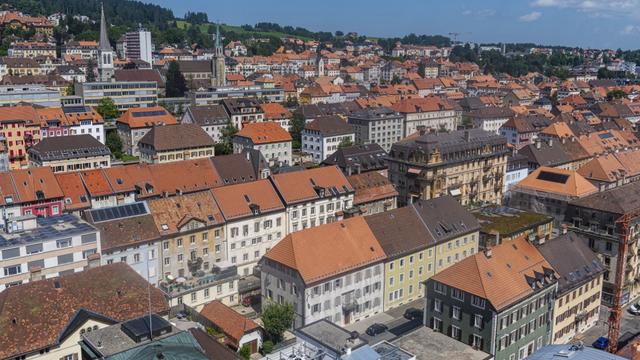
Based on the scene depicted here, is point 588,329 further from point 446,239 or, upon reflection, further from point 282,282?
point 282,282

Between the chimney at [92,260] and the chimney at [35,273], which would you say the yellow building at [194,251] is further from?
the chimney at [35,273]

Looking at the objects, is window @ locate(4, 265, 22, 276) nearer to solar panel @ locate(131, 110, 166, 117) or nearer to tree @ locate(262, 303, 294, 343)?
tree @ locate(262, 303, 294, 343)

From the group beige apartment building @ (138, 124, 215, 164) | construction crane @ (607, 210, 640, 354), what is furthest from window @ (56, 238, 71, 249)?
beige apartment building @ (138, 124, 215, 164)

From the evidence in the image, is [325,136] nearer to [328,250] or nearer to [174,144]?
[174,144]

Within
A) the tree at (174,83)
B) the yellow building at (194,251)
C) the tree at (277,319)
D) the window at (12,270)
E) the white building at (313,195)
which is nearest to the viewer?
the window at (12,270)

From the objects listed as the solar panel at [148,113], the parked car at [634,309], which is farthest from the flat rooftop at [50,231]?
the solar panel at [148,113]

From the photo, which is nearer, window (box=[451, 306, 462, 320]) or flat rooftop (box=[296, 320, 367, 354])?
flat rooftop (box=[296, 320, 367, 354])
